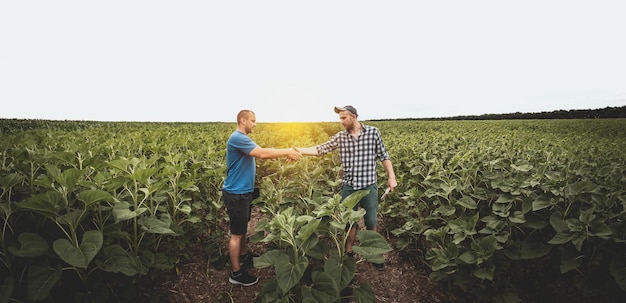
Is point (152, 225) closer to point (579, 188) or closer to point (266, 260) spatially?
point (266, 260)

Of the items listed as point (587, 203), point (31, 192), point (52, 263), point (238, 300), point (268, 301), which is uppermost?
point (31, 192)

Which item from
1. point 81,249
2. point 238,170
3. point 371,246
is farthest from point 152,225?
point 371,246

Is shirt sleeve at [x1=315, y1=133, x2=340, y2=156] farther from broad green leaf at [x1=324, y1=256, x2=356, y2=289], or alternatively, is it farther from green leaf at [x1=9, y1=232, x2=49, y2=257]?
green leaf at [x1=9, y1=232, x2=49, y2=257]

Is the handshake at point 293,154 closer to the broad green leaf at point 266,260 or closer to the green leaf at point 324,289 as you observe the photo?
the broad green leaf at point 266,260

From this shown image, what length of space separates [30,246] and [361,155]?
3539mm


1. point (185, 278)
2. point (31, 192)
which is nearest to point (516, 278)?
point (185, 278)

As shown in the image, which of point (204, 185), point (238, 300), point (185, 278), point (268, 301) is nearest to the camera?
point (268, 301)

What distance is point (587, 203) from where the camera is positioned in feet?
11.5

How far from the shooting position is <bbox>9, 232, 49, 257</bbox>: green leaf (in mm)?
2328

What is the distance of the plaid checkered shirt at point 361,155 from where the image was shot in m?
4.43

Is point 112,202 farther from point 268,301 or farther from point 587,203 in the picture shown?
point 587,203

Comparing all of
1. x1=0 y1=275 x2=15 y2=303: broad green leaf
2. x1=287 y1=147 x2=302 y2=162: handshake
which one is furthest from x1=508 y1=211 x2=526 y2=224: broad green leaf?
x1=0 y1=275 x2=15 y2=303: broad green leaf

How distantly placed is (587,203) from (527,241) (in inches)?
31.5

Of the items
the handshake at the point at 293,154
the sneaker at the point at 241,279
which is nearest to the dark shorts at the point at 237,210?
the sneaker at the point at 241,279
